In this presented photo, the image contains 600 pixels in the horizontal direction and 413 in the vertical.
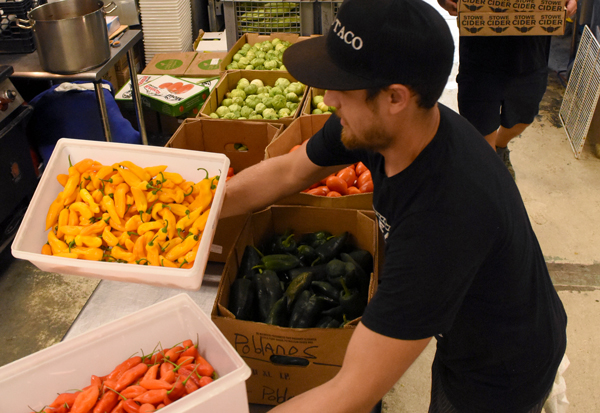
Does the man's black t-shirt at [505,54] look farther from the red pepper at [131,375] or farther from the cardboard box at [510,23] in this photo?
the red pepper at [131,375]

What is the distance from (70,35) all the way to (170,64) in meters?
1.72

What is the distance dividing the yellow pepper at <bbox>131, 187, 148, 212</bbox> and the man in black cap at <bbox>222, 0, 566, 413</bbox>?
692 mm

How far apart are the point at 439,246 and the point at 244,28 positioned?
12.9 ft

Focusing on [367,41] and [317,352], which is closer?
[367,41]

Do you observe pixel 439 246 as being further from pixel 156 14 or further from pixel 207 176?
pixel 156 14

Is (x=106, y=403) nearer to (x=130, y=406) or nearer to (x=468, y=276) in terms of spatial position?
(x=130, y=406)

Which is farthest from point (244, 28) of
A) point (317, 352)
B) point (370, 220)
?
point (317, 352)

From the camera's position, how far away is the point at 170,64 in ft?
15.1

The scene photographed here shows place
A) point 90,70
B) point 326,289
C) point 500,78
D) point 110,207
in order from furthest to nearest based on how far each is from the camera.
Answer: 1. point 500,78
2. point 90,70
3. point 326,289
4. point 110,207

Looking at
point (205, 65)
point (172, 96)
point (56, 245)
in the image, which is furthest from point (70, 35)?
point (56, 245)

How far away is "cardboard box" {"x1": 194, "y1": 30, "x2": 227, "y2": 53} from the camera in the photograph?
17.3 feet

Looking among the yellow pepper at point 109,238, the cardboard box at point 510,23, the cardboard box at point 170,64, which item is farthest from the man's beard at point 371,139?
the cardboard box at point 170,64

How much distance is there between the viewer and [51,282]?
319cm

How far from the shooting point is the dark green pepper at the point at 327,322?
5.93ft
